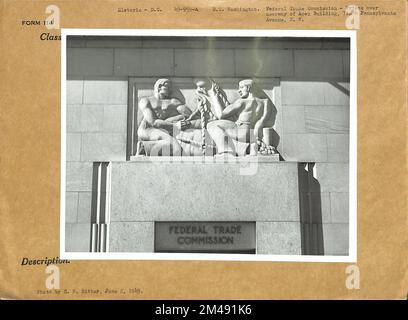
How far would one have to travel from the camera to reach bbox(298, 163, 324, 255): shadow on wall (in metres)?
5.72

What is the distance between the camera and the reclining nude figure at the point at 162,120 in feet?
19.8

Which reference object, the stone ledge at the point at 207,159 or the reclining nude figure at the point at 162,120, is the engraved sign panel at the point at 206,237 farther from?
the reclining nude figure at the point at 162,120

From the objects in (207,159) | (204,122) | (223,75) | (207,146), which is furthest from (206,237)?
Result: (223,75)

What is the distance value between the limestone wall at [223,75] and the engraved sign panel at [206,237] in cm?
84

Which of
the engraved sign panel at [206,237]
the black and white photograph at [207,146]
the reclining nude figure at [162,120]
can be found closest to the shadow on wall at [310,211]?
the black and white photograph at [207,146]

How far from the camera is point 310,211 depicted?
5961mm

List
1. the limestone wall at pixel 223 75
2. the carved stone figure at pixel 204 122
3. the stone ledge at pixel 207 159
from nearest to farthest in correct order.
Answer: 1. the limestone wall at pixel 223 75
2. the stone ledge at pixel 207 159
3. the carved stone figure at pixel 204 122

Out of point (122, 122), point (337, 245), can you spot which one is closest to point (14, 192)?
point (122, 122)

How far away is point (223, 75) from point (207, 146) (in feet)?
2.87

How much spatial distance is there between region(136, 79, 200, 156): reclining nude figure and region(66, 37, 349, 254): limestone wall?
0.70 feet

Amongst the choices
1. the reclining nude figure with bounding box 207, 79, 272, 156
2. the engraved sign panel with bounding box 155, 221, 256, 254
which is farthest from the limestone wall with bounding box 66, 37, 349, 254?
the engraved sign panel with bounding box 155, 221, 256, 254

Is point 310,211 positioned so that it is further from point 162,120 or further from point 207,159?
point 162,120

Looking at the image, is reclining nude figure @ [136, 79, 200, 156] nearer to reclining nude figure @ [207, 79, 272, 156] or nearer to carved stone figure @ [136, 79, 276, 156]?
carved stone figure @ [136, 79, 276, 156]

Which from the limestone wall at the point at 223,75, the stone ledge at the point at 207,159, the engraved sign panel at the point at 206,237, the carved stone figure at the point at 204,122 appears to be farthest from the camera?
the carved stone figure at the point at 204,122
